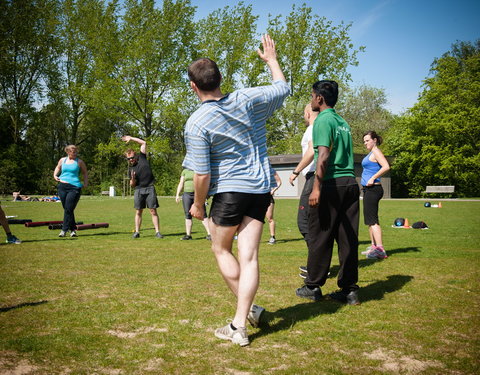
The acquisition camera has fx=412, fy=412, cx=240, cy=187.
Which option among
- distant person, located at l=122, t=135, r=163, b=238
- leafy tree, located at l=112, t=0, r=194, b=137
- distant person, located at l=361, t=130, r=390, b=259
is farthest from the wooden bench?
distant person, located at l=122, t=135, r=163, b=238

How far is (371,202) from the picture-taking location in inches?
287

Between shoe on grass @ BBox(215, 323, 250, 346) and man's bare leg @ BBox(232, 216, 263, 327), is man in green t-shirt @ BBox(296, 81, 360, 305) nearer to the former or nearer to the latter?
man's bare leg @ BBox(232, 216, 263, 327)

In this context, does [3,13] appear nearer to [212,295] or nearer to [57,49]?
[57,49]

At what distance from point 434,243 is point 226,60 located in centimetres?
4113

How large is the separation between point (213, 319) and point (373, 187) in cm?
458

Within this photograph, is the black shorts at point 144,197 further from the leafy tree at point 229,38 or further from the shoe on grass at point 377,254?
the leafy tree at point 229,38

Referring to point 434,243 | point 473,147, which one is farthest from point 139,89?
point 434,243

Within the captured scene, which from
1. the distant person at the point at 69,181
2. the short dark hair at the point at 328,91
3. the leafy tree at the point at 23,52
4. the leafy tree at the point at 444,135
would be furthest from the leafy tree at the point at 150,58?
the short dark hair at the point at 328,91

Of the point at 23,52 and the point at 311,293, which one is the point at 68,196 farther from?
the point at 23,52

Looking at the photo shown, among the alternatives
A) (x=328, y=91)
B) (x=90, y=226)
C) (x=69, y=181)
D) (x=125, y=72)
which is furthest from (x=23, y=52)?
(x=328, y=91)

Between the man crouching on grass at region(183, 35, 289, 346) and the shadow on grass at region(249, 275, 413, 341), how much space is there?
46cm

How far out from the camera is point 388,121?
195ft

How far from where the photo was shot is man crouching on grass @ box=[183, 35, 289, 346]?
322 centimetres

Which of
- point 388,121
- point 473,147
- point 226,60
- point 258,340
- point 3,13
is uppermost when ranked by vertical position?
point 3,13
